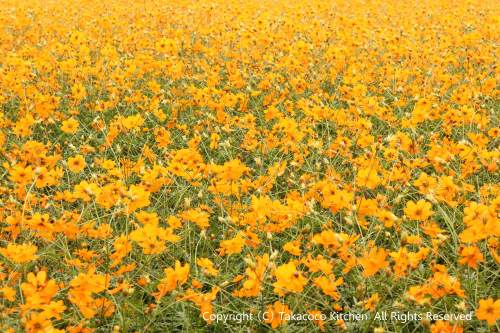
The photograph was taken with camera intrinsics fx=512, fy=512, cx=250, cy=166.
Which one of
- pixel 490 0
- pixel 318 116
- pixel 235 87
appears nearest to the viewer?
pixel 318 116

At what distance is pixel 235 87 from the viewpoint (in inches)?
183

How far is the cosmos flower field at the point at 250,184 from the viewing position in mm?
1904

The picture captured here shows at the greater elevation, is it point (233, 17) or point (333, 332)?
point (233, 17)

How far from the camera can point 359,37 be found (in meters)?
5.82

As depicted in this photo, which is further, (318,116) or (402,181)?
(318,116)

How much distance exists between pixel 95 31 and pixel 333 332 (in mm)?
5386

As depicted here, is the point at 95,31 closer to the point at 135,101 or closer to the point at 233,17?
the point at 233,17

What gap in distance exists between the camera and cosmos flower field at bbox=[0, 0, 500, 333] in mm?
1904

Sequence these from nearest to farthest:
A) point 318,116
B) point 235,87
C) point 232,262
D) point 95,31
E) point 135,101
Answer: point 232,262, point 318,116, point 135,101, point 235,87, point 95,31

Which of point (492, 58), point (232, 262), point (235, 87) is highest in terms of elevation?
point (492, 58)

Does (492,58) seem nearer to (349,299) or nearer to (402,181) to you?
(402,181)

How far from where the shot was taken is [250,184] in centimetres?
276

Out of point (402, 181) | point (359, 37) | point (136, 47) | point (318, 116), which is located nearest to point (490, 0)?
point (359, 37)

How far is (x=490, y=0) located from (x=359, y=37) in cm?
591
